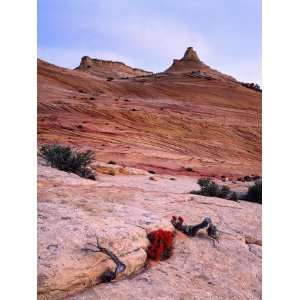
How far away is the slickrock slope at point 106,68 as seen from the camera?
42.6 m

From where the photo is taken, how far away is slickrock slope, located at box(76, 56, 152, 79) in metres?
42.6

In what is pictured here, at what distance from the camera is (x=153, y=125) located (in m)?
15.8

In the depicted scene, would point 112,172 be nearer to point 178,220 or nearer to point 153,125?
point 178,220

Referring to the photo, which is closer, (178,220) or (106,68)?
(178,220)

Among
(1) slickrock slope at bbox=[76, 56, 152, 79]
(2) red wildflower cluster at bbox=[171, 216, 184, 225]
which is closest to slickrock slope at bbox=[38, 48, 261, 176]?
(2) red wildflower cluster at bbox=[171, 216, 184, 225]

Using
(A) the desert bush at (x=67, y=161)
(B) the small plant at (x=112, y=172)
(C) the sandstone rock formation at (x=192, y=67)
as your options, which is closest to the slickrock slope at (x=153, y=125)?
(B) the small plant at (x=112, y=172)

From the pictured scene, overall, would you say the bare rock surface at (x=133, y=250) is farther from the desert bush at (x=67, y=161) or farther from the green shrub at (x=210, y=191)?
the desert bush at (x=67, y=161)

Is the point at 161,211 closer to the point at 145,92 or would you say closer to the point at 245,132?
the point at 245,132

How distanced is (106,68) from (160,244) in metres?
41.7

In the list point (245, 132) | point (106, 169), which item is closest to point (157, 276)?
A: point (106, 169)

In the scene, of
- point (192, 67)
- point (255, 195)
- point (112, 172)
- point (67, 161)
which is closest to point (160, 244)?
point (255, 195)
